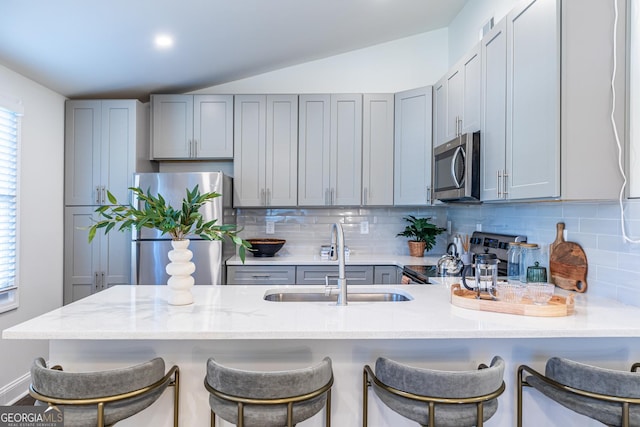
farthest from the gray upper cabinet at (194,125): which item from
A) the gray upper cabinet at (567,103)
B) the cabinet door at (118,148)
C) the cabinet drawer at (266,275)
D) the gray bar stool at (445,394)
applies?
the gray bar stool at (445,394)

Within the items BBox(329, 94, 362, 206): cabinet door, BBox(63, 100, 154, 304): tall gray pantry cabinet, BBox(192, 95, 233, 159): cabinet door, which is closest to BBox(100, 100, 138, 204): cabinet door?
BBox(63, 100, 154, 304): tall gray pantry cabinet

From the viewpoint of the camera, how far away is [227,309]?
1.65m

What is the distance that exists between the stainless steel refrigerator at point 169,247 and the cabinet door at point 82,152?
0.50 meters

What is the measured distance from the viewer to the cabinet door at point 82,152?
3.40 m

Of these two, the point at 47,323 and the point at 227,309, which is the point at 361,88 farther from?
the point at 47,323

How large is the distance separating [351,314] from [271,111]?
255 cm

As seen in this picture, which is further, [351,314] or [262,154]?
[262,154]

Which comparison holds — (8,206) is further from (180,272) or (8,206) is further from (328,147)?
(328,147)

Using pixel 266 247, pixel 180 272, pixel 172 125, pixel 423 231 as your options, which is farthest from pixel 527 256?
pixel 172 125

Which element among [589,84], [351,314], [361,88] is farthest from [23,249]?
[589,84]

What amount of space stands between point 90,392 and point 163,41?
236 cm

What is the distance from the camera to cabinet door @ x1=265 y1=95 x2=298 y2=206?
3.66 meters

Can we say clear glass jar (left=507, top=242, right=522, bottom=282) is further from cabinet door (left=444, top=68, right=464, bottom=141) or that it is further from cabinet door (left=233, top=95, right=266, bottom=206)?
cabinet door (left=233, top=95, right=266, bottom=206)

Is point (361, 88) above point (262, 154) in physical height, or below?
above
